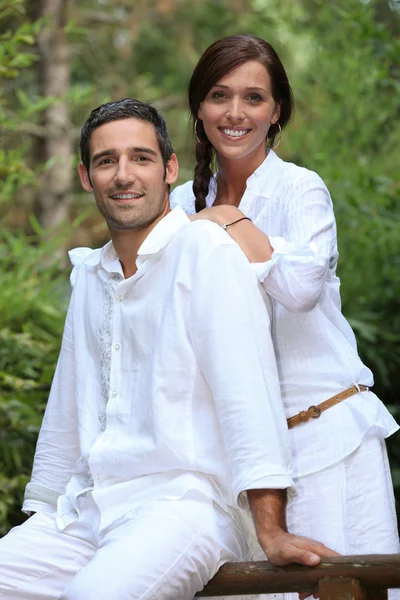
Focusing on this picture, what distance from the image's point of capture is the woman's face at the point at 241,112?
118 inches

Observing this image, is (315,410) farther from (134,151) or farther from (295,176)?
(134,151)

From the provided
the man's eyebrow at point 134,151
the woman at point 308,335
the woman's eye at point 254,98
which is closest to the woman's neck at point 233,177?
the woman at point 308,335

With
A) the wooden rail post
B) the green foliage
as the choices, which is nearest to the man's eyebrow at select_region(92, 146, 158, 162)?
the wooden rail post

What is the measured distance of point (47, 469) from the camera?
291 cm

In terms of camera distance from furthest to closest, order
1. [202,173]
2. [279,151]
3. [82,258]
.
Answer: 1. [279,151]
2. [202,173]
3. [82,258]

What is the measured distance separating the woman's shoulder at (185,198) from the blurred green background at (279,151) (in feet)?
1.28

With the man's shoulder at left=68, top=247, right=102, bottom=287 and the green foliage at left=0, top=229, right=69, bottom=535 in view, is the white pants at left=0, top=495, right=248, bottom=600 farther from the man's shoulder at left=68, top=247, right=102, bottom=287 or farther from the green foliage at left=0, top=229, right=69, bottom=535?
the green foliage at left=0, top=229, right=69, bottom=535

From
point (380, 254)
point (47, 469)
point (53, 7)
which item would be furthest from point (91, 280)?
point (53, 7)

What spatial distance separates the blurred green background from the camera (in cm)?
475

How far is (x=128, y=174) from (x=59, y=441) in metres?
0.76


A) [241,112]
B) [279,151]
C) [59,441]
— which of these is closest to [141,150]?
[241,112]

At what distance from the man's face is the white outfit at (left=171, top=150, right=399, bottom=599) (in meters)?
0.32

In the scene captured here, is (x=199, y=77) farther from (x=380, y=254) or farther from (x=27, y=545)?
(x=380, y=254)

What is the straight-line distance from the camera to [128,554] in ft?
7.40
